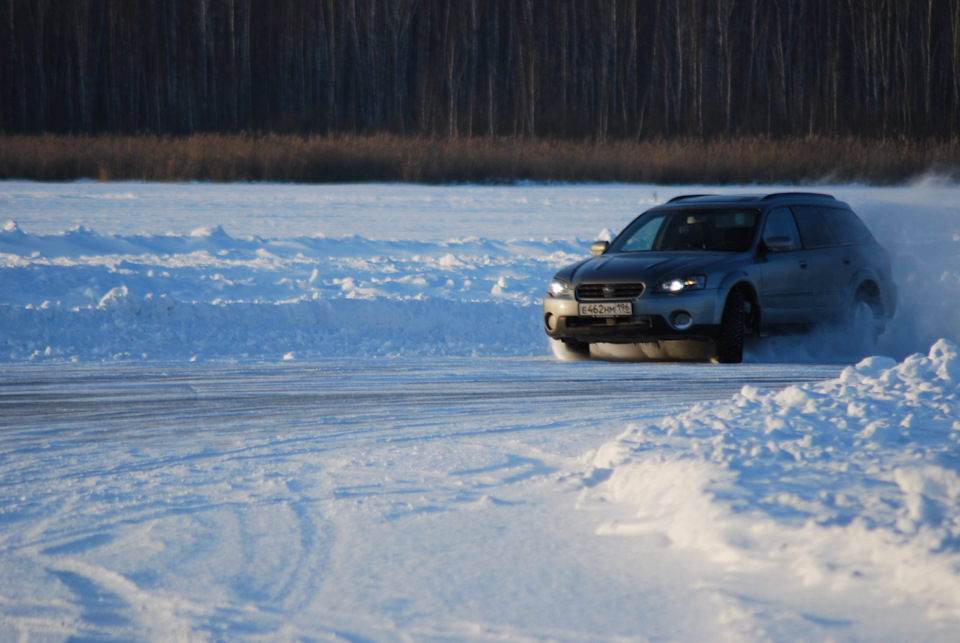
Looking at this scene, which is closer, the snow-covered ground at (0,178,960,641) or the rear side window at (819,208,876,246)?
the snow-covered ground at (0,178,960,641)

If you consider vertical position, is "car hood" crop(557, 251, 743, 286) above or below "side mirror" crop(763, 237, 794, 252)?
below

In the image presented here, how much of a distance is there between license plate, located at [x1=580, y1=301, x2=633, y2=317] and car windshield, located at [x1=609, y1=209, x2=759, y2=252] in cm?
117

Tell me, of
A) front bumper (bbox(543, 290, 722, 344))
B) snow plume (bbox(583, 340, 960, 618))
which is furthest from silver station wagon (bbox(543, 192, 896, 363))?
snow plume (bbox(583, 340, 960, 618))

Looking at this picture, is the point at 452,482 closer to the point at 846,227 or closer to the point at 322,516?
the point at 322,516

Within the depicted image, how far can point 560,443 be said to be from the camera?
6.12m

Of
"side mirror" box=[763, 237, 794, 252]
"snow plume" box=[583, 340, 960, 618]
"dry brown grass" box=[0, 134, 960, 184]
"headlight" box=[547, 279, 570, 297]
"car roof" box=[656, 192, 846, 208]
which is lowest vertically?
"snow plume" box=[583, 340, 960, 618]

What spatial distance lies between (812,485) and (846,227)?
7814 mm

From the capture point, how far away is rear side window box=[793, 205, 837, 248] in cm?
1118

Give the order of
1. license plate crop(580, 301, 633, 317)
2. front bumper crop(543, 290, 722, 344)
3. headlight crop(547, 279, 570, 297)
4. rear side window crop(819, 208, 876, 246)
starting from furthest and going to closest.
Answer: rear side window crop(819, 208, 876, 246)
headlight crop(547, 279, 570, 297)
license plate crop(580, 301, 633, 317)
front bumper crop(543, 290, 722, 344)

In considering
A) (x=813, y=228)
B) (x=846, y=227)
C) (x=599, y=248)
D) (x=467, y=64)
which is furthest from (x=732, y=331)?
(x=467, y=64)

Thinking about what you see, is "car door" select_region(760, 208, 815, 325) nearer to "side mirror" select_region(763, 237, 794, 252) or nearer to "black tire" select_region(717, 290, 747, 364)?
"side mirror" select_region(763, 237, 794, 252)

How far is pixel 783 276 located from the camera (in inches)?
420

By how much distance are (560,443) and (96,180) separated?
89.3 ft

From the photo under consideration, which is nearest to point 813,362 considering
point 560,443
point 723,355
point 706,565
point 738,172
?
point 723,355
